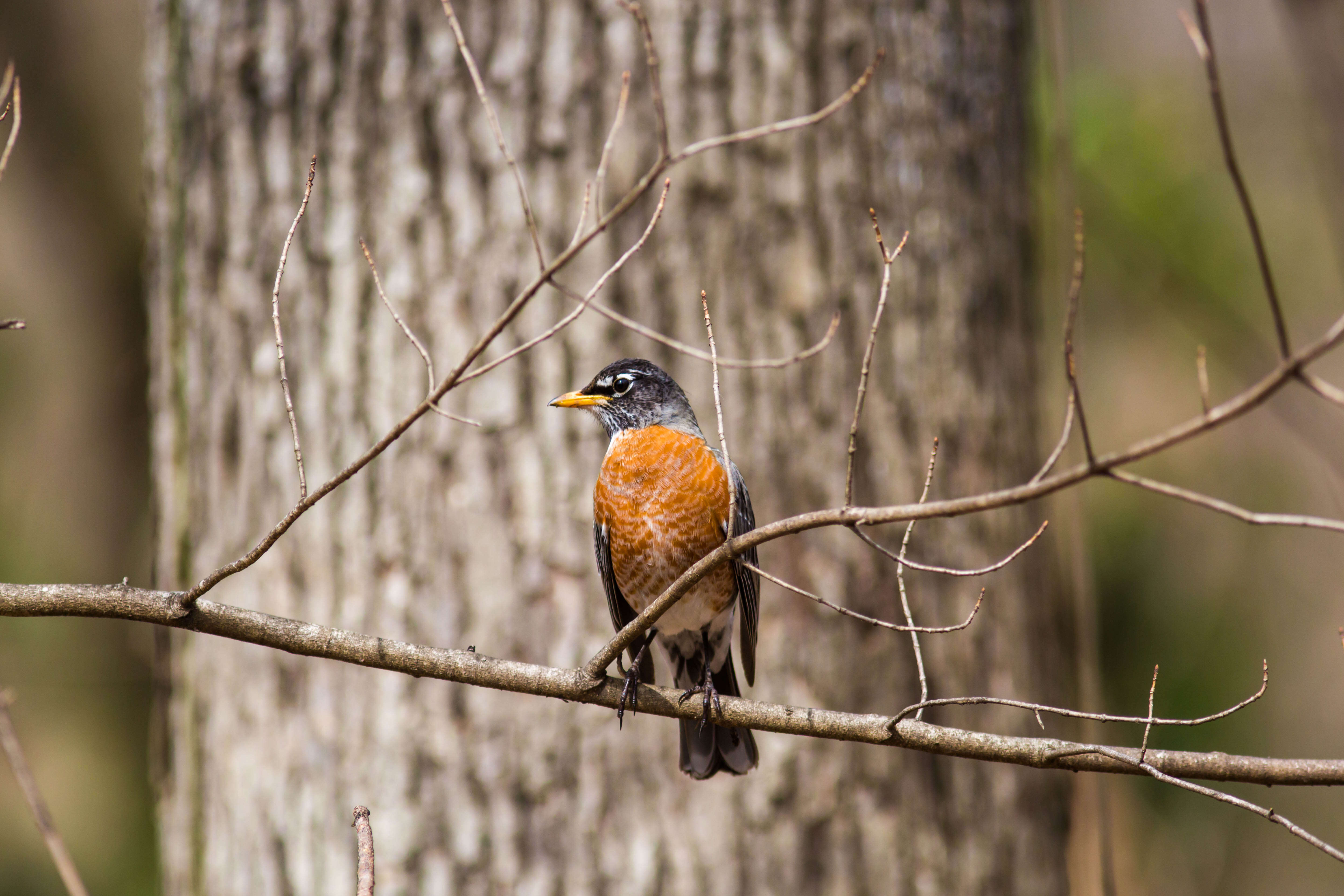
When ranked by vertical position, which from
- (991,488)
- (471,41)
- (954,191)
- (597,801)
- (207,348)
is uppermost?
(471,41)

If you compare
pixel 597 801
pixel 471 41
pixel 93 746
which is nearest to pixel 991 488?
pixel 597 801

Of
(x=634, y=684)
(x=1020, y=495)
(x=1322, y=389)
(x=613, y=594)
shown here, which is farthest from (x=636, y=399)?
(x=1322, y=389)

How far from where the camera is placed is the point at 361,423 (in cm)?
312

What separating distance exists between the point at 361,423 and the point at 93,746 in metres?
3.72

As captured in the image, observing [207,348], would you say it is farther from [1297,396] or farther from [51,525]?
[1297,396]

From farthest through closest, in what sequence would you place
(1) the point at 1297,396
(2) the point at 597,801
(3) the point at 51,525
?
(3) the point at 51,525
(1) the point at 1297,396
(2) the point at 597,801

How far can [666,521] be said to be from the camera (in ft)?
8.48

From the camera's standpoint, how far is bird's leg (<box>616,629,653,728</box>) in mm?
2002

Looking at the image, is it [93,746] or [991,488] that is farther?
[93,746]

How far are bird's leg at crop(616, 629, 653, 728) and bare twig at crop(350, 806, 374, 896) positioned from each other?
598 mm

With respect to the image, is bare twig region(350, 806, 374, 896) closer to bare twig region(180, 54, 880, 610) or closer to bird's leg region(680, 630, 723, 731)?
bare twig region(180, 54, 880, 610)

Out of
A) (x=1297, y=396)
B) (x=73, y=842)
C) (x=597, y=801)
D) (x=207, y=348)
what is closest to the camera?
(x=597, y=801)

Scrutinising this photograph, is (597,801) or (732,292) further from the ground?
(732,292)

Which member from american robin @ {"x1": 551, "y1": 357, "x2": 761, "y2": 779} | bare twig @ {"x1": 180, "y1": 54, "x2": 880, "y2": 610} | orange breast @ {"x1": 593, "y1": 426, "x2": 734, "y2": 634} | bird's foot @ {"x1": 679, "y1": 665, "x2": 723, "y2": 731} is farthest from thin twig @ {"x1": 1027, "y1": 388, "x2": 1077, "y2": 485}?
orange breast @ {"x1": 593, "y1": 426, "x2": 734, "y2": 634}
